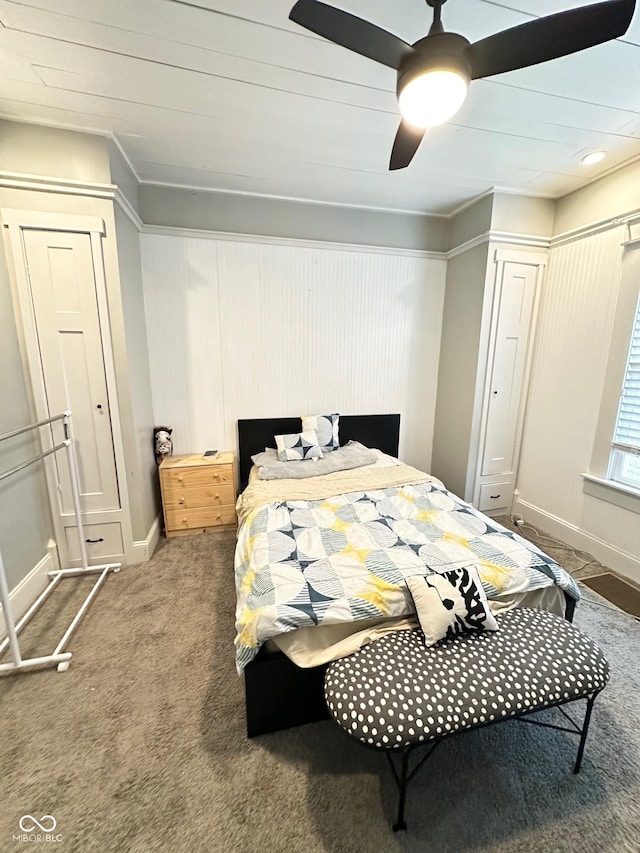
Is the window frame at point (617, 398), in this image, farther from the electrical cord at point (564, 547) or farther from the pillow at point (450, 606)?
the pillow at point (450, 606)

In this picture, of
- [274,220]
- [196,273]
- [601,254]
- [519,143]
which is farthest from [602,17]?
[196,273]

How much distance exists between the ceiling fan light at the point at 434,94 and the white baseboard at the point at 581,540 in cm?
284

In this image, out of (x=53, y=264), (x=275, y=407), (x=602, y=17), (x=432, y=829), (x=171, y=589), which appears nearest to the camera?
(x=602, y=17)

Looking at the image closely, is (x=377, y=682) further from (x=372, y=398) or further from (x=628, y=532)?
(x=372, y=398)

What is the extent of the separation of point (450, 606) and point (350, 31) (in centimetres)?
193

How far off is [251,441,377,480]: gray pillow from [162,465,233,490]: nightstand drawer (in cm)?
26

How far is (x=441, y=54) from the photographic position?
1107 millimetres

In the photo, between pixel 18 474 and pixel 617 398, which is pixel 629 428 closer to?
pixel 617 398

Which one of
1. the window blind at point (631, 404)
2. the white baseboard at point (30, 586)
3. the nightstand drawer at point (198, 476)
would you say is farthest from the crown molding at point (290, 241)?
the white baseboard at point (30, 586)

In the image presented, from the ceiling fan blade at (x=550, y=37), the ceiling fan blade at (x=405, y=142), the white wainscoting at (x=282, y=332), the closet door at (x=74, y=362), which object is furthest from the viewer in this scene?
the white wainscoting at (x=282, y=332)

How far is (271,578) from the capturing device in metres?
1.51

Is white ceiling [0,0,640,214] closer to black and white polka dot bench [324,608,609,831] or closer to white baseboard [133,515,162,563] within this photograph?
black and white polka dot bench [324,608,609,831]

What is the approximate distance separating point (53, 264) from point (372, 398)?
2.59 meters

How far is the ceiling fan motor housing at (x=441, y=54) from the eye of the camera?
3.61 feet
